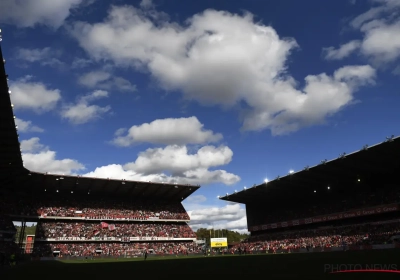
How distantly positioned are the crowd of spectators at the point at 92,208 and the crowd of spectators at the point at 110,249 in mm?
6625

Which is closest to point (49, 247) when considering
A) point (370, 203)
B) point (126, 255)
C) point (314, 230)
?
point (126, 255)

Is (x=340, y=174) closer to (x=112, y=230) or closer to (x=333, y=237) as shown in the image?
(x=333, y=237)

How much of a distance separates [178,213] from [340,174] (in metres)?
42.5

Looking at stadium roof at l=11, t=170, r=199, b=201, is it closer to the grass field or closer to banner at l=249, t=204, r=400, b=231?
banner at l=249, t=204, r=400, b=231

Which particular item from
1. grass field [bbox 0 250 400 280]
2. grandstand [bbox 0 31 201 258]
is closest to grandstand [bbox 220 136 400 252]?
grandstand [bbox 0 31 201 258]

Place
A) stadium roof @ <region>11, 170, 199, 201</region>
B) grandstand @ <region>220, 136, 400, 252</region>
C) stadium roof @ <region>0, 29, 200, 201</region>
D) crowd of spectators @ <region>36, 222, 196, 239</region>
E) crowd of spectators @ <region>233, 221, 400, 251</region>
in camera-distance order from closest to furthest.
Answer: stadium roof @ <region>0, 29, 200, 201</region>, crowd of spectators @ <region>233, 221, 400, 251</region>, grandstand @ <region>220, 136, 400, 252</region>, stadium roof @ <region>11, 170, 199, 201</region>, crowd of spectators @ <region>36, 222, 196, 239</region>

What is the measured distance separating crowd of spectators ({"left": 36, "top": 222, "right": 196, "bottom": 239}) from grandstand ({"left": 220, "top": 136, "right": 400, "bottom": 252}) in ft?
46.5

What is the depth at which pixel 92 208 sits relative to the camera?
7488 cm

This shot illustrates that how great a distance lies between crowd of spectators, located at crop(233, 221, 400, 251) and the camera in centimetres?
5100

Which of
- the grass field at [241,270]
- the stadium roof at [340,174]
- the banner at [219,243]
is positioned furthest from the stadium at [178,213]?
the grass field at [241,270]

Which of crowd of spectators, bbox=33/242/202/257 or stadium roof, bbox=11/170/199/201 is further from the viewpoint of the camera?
stadium roof, bbox=11/170/199/201

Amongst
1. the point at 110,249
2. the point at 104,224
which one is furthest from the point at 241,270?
the point at 104,224

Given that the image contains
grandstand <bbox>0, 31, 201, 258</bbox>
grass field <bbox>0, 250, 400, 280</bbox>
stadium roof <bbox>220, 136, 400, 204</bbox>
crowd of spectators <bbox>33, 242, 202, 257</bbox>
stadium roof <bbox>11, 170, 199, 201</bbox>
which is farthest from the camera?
stadium roof <bbox>11, 170, 199, 201</bbox>

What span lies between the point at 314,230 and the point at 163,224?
35882mm
